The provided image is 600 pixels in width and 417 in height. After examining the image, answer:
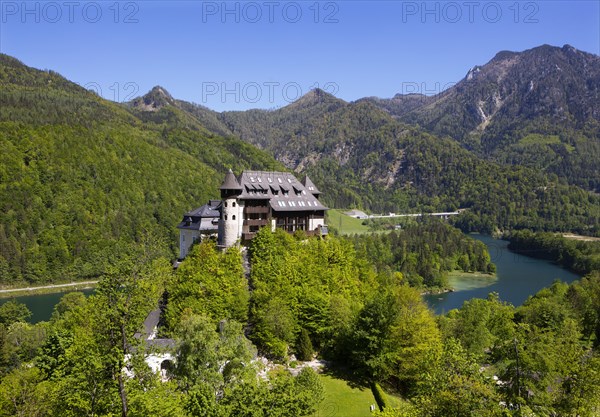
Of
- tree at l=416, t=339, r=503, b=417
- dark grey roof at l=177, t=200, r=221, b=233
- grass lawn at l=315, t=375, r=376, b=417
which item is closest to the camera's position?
tree at l=416, t=339, r=503, b=417

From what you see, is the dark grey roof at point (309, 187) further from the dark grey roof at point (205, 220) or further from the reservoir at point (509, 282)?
the reservoir at point (509, 282)

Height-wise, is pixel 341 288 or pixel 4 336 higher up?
pixel 341 288

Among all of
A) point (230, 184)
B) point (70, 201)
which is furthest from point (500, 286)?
point (70, 201)

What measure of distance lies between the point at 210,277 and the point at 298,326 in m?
10.6

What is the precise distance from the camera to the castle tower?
57.8 meters

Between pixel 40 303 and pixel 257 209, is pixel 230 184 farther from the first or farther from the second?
pixel 40 303

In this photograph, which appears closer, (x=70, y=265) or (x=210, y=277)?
(x=210, y=277)

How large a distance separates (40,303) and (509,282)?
132199mm

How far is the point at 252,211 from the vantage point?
6084cm

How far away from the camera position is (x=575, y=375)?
980 inches

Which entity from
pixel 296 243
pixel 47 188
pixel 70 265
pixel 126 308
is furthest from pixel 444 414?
pixel 47 188

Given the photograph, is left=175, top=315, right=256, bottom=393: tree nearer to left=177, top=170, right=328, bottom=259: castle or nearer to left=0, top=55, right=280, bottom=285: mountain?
left=177, top=170, right=328, bottom=259: castle

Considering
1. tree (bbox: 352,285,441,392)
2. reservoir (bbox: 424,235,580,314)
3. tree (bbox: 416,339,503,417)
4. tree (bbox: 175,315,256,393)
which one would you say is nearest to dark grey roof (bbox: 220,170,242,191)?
tree (bbox: 352,285,441,392)

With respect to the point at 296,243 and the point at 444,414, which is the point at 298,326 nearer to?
the point at 296,243
